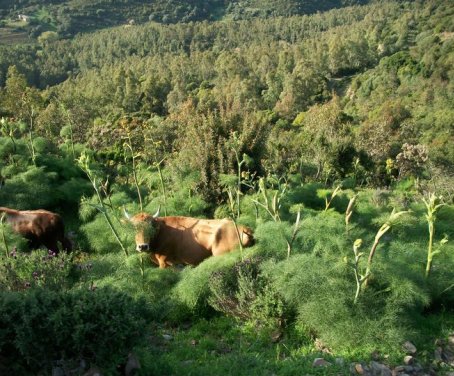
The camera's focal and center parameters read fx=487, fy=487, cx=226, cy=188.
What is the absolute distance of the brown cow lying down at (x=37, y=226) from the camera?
29.1 ft

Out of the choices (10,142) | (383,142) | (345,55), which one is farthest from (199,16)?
(10,142)

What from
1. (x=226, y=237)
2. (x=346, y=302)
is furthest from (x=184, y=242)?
(x=346, y=302)

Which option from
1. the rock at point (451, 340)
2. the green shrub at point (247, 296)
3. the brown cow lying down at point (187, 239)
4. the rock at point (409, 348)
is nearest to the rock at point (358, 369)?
the rock at point (409, 348)

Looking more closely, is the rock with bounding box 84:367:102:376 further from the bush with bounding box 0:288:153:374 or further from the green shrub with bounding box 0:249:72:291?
the green shrub with bounding box 0:249:72:291

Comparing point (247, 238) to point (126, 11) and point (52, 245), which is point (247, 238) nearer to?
point (52, 245)

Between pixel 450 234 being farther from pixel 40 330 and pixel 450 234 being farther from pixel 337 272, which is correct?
pixel 40 330

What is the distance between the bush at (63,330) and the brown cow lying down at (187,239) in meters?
3.49

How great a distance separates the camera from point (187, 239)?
8.85m

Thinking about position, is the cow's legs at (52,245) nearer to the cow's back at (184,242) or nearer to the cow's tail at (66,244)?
the cow's tail at (66,244)

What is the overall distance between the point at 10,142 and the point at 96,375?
8.70m

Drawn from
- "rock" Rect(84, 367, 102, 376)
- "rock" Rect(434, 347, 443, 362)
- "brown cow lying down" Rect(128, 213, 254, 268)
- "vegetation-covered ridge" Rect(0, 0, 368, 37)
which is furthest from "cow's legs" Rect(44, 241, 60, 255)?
"vegetation-covered ridge" Rect(0, 0, 368, 37)

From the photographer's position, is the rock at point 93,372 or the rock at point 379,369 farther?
the rock at point 379,369

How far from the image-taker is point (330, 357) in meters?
5.72

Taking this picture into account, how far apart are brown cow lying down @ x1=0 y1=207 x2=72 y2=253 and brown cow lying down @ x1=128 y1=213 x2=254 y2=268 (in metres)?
1.59
